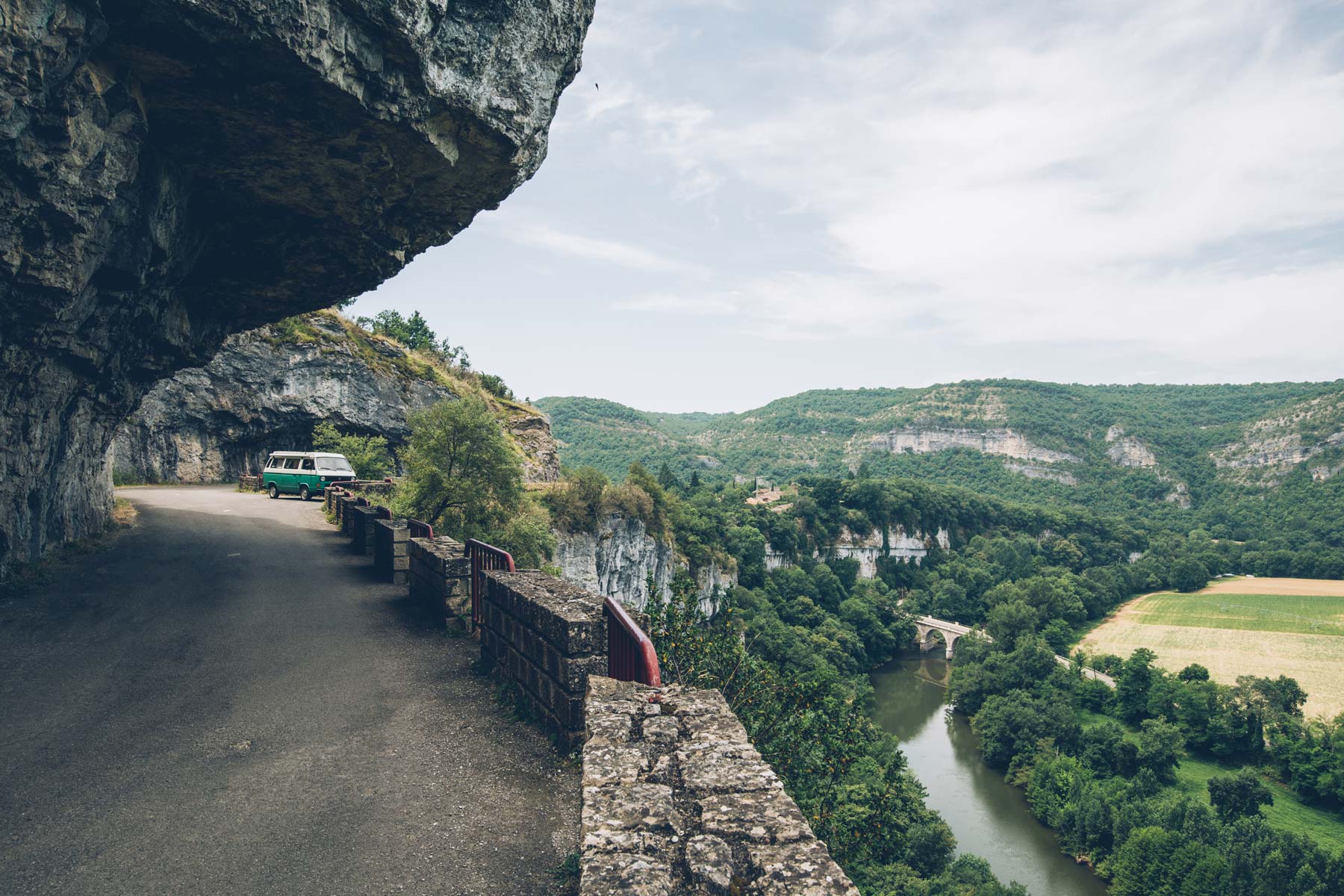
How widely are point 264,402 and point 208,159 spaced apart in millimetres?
32961

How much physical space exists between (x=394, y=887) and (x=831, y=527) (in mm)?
123532

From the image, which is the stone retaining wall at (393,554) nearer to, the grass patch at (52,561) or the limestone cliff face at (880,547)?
the grass patch at (52,561)

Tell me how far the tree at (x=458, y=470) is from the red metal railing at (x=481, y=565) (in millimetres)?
10684

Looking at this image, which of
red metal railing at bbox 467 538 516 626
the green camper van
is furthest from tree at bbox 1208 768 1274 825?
the green camper van

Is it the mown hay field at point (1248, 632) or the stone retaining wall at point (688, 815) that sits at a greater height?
the stone retaining wall at point (688, 815)

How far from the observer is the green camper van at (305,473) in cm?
2923

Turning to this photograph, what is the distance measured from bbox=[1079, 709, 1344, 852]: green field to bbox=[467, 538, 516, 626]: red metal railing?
5888cm

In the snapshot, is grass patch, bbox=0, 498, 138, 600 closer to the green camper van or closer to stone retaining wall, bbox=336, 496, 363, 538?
stone retaining wall, bbox=336, 496, 363, 538

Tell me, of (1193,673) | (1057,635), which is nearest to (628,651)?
(1193,673)

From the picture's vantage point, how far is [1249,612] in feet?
319

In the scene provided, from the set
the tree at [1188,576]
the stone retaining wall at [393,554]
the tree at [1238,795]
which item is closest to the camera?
the stone retaining wall at [393,554]

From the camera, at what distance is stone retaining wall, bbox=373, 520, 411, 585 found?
14266 millimetres

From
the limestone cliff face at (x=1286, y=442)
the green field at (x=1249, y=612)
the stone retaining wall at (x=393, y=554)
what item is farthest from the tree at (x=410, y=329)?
the limestone cliff face at (x=1286, y=442)

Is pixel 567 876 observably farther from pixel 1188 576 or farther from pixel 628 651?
pixel 1188 576
